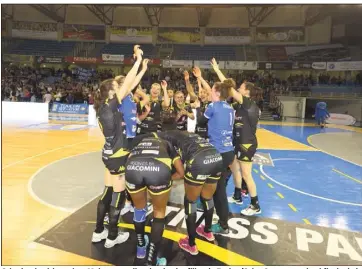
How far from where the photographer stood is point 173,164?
365 cm

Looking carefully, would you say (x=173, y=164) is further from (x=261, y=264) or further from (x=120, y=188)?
(x=261, y=264)

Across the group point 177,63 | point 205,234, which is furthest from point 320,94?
point 205,234

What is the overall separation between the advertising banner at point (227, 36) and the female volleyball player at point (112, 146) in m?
30.6

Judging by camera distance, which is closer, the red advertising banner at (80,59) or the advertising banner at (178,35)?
the red advertising banner at (80,59)

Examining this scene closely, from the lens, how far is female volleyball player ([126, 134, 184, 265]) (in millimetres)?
3301

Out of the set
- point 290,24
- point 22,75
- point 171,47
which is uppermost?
point 290,24

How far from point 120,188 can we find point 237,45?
31075mm

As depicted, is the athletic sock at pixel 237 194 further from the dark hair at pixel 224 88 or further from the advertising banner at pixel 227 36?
the advertising banner at pixel 227 36

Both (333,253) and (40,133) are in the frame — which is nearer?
(333,253)

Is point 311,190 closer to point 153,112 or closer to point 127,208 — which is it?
point 153,112

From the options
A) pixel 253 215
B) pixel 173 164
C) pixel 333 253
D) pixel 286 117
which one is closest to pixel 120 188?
pixel 173 164

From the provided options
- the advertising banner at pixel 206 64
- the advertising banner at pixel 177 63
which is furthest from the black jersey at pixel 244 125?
the advertising banner at pixel 177 63

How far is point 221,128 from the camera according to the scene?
453cm

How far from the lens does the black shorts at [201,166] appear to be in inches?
141
